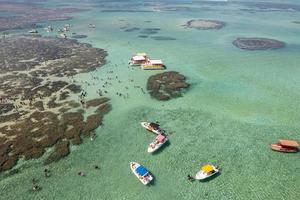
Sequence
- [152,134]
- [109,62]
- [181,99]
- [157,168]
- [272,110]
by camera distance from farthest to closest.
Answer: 1. [109,62]
2. [181,99]
3. [272,110]
4. [152,134]
5. [157,168]

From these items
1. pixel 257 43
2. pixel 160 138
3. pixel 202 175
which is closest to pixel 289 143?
pixel 202 175

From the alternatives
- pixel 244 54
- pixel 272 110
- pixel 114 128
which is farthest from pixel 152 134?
pixel 244 54

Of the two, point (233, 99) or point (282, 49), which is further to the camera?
point (282, 49)

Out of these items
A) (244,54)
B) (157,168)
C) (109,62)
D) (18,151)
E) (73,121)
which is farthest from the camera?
(244,54)

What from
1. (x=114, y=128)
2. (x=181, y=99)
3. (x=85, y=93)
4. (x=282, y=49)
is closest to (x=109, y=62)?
(x=85, y=93)

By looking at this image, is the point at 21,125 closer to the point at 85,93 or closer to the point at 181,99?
the point at 85,93

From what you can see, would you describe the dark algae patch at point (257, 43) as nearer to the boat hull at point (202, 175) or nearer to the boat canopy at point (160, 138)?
the boat canopy at point (160, 138)
